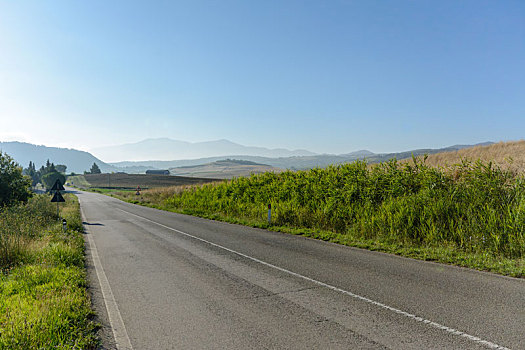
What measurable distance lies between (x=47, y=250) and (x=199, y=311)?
633cm

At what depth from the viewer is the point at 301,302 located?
5.63 m

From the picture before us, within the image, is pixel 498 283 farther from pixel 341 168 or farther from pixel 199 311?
pixel 341 168

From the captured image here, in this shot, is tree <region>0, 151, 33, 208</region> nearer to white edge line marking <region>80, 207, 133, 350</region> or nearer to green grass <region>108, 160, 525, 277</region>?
green grass <region>108, 160, 525, 277</region>

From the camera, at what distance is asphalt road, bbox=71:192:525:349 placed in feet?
14.1

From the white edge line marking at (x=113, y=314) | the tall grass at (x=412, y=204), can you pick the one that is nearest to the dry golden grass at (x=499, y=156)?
the tall grass at (x=412, y=204)

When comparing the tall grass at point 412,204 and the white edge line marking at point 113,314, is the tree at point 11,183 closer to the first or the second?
the tall grass at point 412,204

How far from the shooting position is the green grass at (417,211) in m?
8.45

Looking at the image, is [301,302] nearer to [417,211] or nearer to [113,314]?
[113,314]

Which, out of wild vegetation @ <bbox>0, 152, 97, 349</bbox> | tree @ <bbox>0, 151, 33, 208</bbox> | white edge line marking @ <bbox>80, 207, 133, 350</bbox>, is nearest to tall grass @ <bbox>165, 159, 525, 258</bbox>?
white edge line marking @ <bbox>80, 207, 133, 350</bbox>

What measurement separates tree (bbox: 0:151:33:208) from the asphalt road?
1756 centimetres

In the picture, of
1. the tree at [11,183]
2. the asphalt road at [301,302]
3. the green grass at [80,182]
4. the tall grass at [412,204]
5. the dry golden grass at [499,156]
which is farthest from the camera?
the green grass at [80,182]

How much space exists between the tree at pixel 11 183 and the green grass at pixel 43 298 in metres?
15.1

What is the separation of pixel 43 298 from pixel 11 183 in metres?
21.8

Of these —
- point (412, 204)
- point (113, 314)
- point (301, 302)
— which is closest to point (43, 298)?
point (113, 314)
